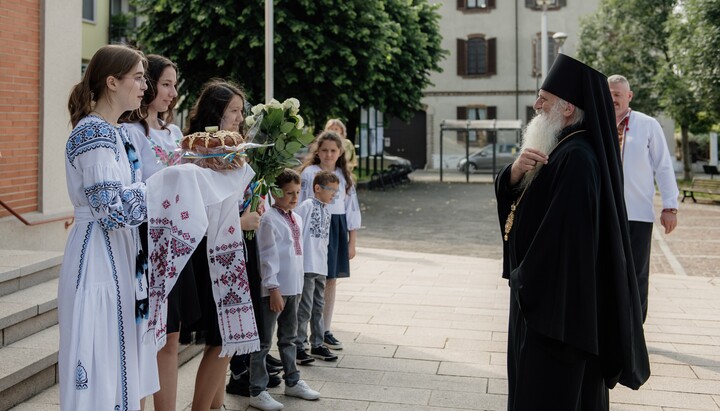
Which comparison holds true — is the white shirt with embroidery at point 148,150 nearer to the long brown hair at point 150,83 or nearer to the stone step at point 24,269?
the long brown hair at point 150,83

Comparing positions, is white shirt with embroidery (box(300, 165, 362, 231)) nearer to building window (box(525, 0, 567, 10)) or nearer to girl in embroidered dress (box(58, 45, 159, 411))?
girl in embroidered dress (box(58, 45, 159, 411))

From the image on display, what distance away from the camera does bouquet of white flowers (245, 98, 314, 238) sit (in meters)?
4.30

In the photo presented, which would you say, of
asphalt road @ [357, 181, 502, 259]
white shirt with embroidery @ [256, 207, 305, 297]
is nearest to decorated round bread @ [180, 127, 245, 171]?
white shirt with embroidery @ [256, 207, 305, 297]

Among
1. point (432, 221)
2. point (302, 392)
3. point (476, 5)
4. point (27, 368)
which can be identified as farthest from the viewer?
point (476, 5)

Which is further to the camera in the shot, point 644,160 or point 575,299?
point 644,160

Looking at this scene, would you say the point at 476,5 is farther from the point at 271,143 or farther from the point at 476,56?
the point at 271,143

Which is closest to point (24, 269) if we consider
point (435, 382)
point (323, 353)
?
point (323, 353)

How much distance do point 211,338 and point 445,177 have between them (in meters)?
34.0

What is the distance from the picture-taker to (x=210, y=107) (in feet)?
14.3

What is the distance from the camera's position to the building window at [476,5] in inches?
1708

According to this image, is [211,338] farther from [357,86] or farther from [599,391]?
[357,86]

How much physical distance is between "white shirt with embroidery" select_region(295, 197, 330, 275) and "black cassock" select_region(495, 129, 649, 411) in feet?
7.75

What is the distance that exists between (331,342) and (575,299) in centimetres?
318

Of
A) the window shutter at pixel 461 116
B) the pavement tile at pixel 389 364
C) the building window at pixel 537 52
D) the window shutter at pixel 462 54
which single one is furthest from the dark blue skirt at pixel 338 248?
the window shutter at pixel 462 54
